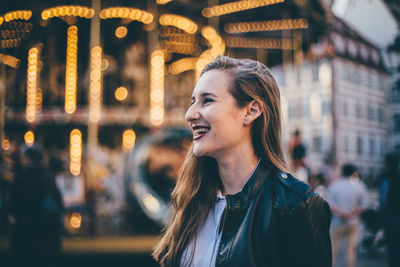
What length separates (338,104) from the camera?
938cm

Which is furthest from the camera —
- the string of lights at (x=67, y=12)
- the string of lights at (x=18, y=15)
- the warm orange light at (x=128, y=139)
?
the warm orange light at (x=128, y=139)

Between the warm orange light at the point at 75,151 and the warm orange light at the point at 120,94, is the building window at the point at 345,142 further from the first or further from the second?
the warm orange light at the point at 75,151

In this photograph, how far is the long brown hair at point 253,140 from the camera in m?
1.84

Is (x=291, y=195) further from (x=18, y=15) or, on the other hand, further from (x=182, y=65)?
(x=182, y=65)

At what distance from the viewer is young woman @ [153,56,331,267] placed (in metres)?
1.54

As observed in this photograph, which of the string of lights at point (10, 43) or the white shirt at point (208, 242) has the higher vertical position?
the string of lights at point (10, 43)

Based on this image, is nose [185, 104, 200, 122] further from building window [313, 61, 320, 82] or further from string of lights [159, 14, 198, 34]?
string of lights [159, 14, 198, 34]

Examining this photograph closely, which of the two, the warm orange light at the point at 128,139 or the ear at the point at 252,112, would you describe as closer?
the ear at the point at 252,112

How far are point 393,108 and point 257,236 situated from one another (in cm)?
311

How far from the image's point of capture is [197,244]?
1.86m

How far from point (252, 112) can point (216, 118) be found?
17 centimetres

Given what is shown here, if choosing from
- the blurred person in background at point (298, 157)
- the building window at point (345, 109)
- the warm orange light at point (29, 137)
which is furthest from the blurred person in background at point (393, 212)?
the warm orange light at point (29, 137)

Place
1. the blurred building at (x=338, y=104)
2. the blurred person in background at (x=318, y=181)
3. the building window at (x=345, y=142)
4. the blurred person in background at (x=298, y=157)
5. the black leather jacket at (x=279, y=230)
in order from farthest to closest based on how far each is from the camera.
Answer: the building window at (x=345, y=142) → the blurred person in background at (x=318, y=181) → the blurred person in background at (x=298, y=157) → the blurred building at (x=338, y=104) → the black leather jacket at (x=279, y=230)

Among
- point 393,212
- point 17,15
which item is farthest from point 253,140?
point 17,15
